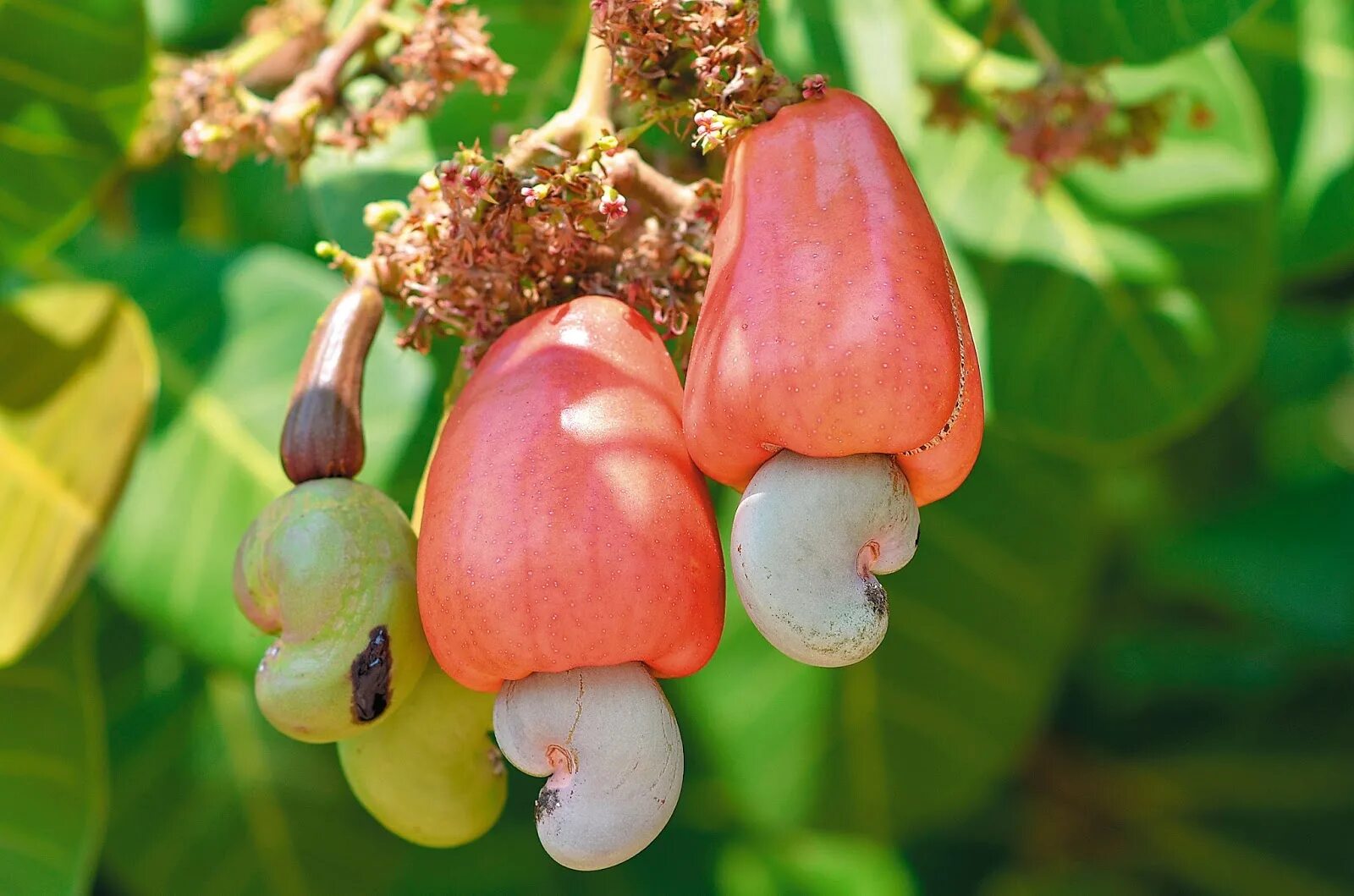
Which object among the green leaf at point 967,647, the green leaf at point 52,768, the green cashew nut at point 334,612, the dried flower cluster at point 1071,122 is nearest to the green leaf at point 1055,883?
the green leaf at point 967,647

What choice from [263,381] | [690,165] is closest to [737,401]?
[690,165]

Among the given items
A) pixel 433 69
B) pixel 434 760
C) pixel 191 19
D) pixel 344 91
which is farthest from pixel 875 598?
pixel 191 19

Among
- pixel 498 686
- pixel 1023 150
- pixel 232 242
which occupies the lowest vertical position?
pixel 232 242

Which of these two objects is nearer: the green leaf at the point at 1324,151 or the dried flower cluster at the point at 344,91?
the dried flower cluster at the point at 344,91

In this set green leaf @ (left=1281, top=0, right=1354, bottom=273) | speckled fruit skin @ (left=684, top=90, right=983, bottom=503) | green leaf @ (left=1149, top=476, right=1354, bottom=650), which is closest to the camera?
speckled fruit skin @ (left=684, top=90, right=983, bottom=503)

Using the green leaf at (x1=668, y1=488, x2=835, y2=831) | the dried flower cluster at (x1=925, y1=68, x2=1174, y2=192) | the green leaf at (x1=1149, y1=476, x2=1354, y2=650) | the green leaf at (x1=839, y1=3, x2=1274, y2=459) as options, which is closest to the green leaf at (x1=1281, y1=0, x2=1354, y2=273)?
the green leaf at (x1=839, y1=3, x2=1274, y2=459)

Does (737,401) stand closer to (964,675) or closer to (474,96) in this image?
(474,96)

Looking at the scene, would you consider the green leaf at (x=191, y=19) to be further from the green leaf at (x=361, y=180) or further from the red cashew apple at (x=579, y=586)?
the red cashew apple at (x=579, y=586)

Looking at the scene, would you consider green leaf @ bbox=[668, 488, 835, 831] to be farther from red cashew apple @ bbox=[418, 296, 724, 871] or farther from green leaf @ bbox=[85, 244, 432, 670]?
red cashew apple @ bbox=[418, 296, 724, 871]
